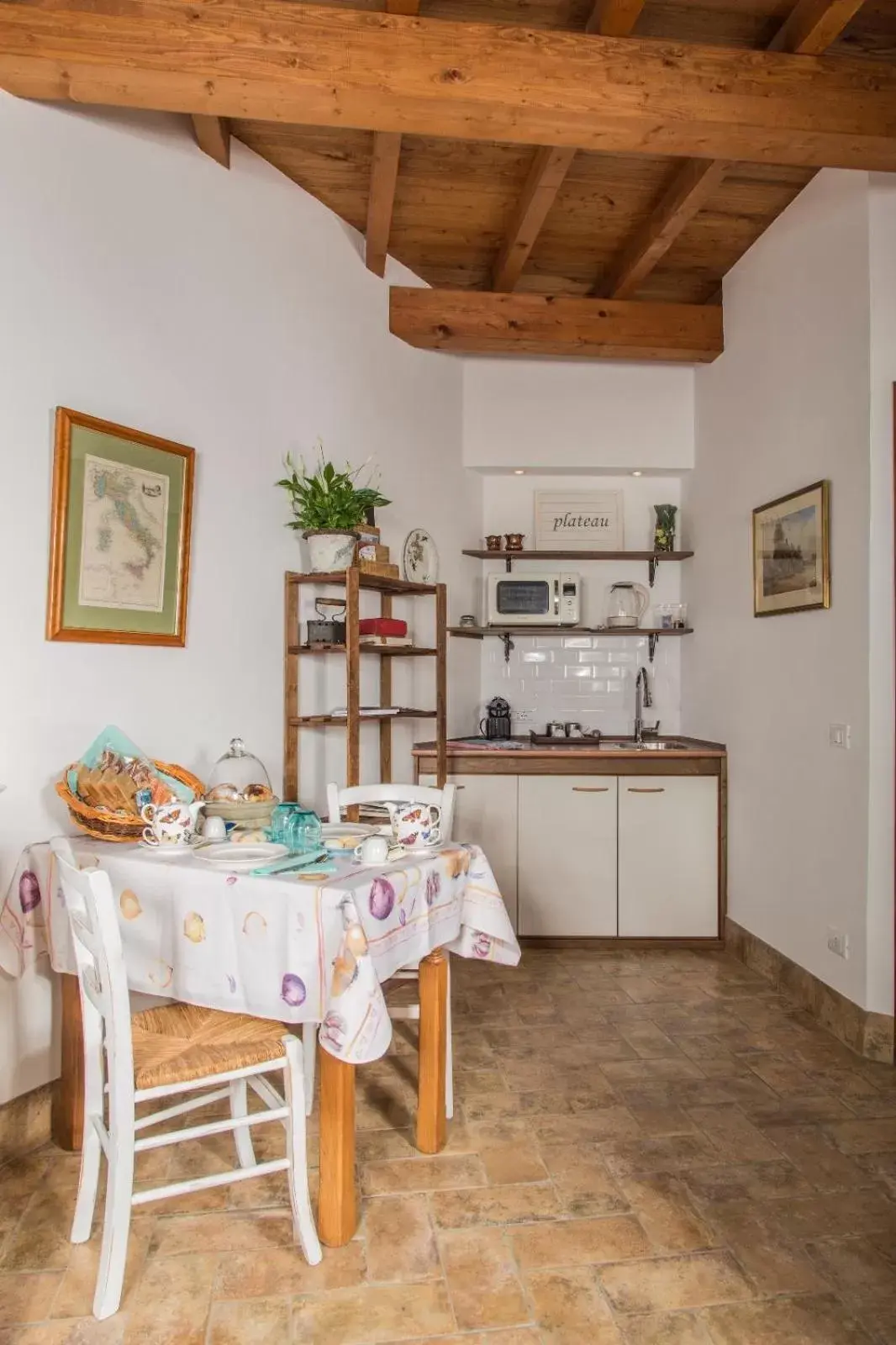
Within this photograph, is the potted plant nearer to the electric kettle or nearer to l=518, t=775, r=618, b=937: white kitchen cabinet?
l=518, t=775, r=618, b=937: white kitchen cabinet

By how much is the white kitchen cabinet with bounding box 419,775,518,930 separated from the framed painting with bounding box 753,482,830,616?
1324mm

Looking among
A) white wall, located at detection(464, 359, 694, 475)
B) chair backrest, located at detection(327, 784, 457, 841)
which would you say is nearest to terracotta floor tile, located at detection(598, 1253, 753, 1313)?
chair backrest, located at detection(327, 784, 457, 841)

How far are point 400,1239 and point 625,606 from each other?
10.4 ft

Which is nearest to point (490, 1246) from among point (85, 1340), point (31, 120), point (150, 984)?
point (85, 1340)

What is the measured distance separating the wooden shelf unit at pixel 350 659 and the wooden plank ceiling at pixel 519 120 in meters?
1.37

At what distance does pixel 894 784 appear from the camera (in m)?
2.85

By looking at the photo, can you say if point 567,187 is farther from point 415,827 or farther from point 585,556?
point 415,827

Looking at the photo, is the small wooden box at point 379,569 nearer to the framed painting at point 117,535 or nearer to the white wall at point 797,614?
the framed painting at point 117,535

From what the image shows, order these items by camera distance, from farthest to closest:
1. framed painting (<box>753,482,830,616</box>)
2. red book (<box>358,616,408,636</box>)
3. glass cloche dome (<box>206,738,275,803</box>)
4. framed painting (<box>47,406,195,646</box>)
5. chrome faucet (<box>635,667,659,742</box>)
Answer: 1. chrome faucet (<box>635,667,659,742</box>)
2. red book (<box>358,616,408,636</box>)
3. framed painting (<box>753,482,830,616</box>)
4. glass cloche dome (<box>206,738,275,803</box>)
5. framed painting (<box>47,406,195,646</box>)

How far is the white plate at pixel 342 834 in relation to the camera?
2240 mm

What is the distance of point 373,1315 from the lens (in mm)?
1691

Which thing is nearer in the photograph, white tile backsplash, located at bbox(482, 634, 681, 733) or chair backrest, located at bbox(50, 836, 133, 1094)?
chair backrest, located at bbox(50, 836, 133, 1094)

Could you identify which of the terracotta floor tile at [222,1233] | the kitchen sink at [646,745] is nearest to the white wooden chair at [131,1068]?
the terracotta floor tile at [222,1233]

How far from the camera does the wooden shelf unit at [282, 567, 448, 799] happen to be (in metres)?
3.22
